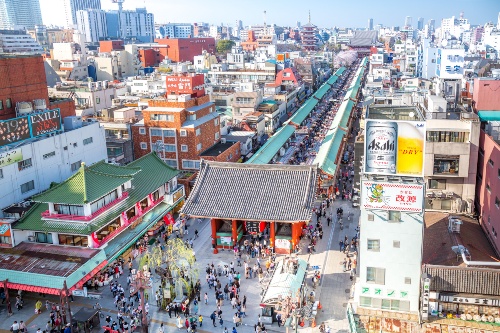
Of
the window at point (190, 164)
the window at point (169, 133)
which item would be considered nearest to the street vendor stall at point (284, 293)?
the window at point (190, 164)

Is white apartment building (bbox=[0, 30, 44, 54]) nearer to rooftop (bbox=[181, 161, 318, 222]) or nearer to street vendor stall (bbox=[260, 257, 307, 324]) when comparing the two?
rooftop (bbox=[181, 161, 318, 222])

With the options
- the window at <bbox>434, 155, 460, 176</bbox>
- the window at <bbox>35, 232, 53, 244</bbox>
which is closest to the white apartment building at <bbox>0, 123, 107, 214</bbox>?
the window at <bbox>35, 232, 53, 244</bbox>

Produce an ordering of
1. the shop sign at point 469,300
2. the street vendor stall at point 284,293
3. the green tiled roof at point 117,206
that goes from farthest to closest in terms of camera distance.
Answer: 1. the green tiled roof at point 117,206
2. the street vendor stall at point 284,293
3. the shop sign at point 469,300

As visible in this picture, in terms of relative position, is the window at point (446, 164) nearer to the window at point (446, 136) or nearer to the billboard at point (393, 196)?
the window at point (446, 136)

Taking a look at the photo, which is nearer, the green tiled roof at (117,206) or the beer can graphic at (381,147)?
the beer can graphic at (381,147)

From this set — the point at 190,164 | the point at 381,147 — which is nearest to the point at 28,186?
the point at 190,164

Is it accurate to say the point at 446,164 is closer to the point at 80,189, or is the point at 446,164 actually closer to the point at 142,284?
the point at 142,284
